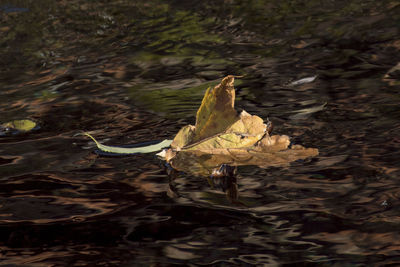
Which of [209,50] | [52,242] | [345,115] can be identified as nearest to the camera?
[52,242]

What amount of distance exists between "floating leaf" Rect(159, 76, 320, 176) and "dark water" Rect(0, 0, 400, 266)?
55 mm

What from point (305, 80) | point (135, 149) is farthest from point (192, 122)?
point (305, 80)


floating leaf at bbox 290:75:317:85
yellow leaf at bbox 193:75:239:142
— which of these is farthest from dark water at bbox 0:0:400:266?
yellow leaf at bbox 193:75:239:142

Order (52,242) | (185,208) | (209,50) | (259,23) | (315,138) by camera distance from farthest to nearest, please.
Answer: (259,23), (209,50), (315,138), (185,208), (52,242)

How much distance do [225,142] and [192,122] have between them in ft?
1.07

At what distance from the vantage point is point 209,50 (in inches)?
111

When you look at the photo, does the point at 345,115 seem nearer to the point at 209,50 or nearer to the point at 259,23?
the point at 209,50

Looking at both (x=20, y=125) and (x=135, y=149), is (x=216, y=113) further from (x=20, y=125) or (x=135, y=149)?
(x=20, y=125)

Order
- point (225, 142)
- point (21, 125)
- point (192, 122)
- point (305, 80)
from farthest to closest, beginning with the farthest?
point (305, 80) < point (21, 125) < point (192, 122) < point (225, 142)

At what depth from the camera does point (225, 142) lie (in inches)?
61.3

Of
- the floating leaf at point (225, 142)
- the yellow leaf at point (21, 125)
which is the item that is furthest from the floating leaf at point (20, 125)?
the floating leaf at point (225, 142)

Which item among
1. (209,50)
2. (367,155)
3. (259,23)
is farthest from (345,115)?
(259,23)

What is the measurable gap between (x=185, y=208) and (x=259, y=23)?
209 centimetres

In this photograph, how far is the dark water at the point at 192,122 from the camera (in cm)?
113
